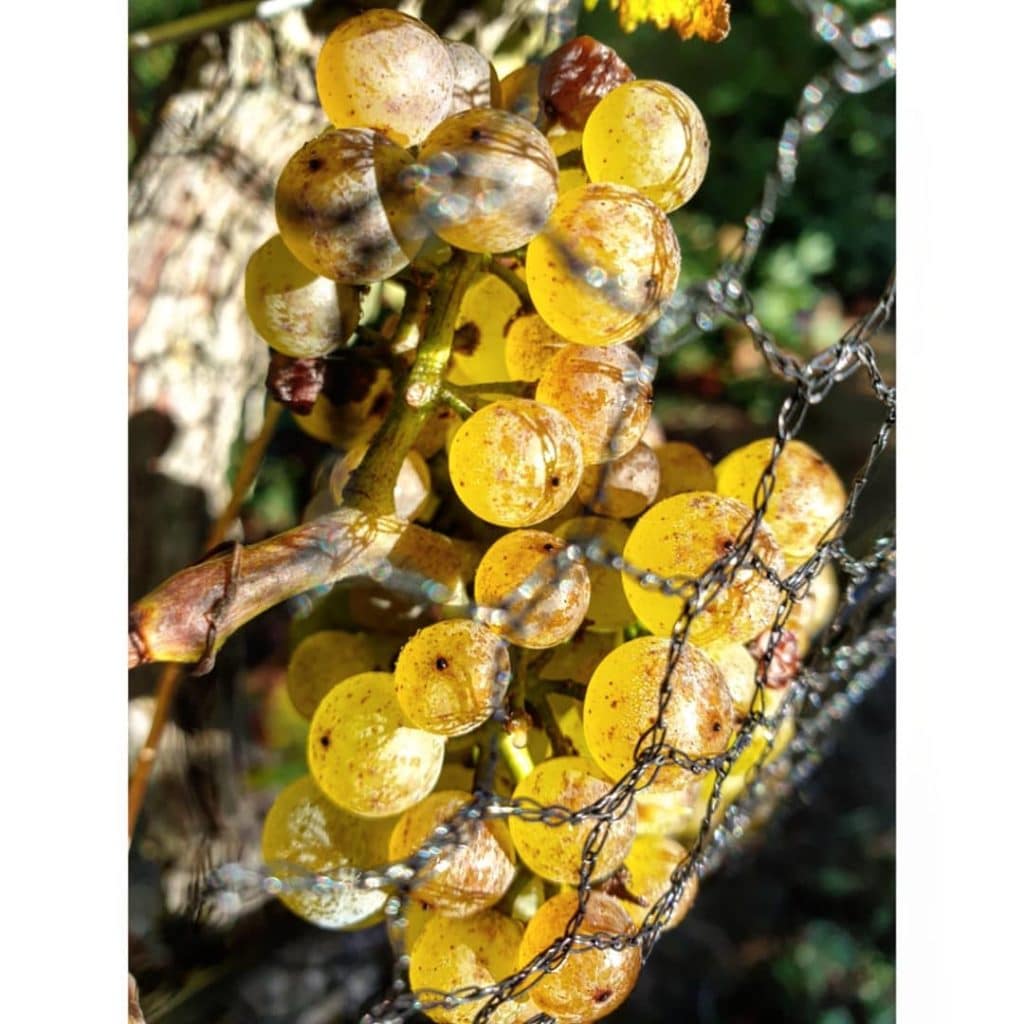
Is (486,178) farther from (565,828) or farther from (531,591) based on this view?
(565,828)

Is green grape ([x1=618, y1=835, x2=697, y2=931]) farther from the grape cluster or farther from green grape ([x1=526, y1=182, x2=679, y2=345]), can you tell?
green grape ([x1=526, y1=182, x2=679, y2=345])

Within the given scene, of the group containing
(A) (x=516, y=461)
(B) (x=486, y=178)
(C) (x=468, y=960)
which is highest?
(B) (x=486, y=178)

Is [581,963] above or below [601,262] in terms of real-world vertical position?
below

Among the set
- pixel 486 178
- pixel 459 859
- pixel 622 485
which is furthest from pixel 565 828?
pixel 486 178

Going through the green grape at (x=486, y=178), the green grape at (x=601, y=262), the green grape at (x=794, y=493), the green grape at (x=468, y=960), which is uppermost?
the green grape at (x=486, y=178)

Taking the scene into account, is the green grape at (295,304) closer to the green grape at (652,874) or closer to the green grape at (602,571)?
the green grape at (602,571)

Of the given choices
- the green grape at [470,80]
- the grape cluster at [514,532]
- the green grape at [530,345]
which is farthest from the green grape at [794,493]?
the green grape at [470,80]

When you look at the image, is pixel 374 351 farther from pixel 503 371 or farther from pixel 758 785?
pixel 758 785
